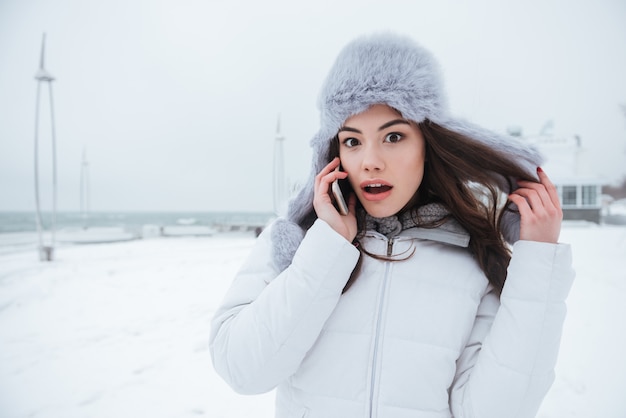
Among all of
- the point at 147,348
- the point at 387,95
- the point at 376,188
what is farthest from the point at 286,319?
→ the point at 147,348

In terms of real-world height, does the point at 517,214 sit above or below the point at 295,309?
above

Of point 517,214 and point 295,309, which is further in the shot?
point 517,214

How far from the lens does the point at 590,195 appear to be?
1911 centimetres

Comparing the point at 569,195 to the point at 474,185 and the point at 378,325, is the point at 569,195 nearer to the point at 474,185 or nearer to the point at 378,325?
the point at 474,185

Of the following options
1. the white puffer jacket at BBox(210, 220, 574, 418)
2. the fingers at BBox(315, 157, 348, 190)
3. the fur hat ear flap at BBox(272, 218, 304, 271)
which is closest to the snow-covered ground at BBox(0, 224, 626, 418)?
the white puffer jacket at BBox(210, 220, 574, 418)

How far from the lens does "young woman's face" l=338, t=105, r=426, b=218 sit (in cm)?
111

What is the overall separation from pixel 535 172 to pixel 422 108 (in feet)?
1.54

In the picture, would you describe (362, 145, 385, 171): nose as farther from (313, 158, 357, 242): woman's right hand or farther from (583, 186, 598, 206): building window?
(583, 186, 598, 206): building window

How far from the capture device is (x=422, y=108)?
110 cm

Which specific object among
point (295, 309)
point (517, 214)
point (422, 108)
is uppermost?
point (422, 108)

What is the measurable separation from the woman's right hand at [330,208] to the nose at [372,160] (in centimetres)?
9

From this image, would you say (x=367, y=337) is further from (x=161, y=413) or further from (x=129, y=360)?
(x=129, y=360)

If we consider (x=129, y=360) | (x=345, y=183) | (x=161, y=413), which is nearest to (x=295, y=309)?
(x=345, y=183)

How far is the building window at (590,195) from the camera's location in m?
19.0
